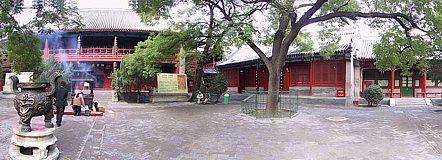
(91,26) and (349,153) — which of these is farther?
(91,26)

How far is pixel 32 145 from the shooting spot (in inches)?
230

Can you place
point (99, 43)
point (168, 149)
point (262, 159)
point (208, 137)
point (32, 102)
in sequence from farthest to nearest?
point (99, 43) → point (208, 137) → point (168, 149) → point (262, 159) → point (32, 102)

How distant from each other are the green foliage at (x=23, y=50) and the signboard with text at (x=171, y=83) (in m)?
13.2

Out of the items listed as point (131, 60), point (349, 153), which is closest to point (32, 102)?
point (349, 153)

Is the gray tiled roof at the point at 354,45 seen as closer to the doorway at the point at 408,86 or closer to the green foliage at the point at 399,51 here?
the doorway at the point at 408,86

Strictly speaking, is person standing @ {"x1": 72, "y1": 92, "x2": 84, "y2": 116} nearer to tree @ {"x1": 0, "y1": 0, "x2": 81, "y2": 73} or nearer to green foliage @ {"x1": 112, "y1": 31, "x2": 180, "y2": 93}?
tree @ {"x1": 0, "y1": 0, "x2": 81, "y2": 73}

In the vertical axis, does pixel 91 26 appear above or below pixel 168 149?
above

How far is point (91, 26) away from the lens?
27641 mm

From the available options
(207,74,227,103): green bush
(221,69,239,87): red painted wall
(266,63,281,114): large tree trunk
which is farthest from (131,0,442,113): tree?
(221,69,239,87): red painted wall

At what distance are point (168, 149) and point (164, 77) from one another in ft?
50.5

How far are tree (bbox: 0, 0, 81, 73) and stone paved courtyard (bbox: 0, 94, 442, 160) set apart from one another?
1.89 meters

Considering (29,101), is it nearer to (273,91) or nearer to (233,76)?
(273,91)

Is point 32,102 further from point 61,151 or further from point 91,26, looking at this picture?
point 91,26

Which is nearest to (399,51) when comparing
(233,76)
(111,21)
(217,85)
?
(217,85)
